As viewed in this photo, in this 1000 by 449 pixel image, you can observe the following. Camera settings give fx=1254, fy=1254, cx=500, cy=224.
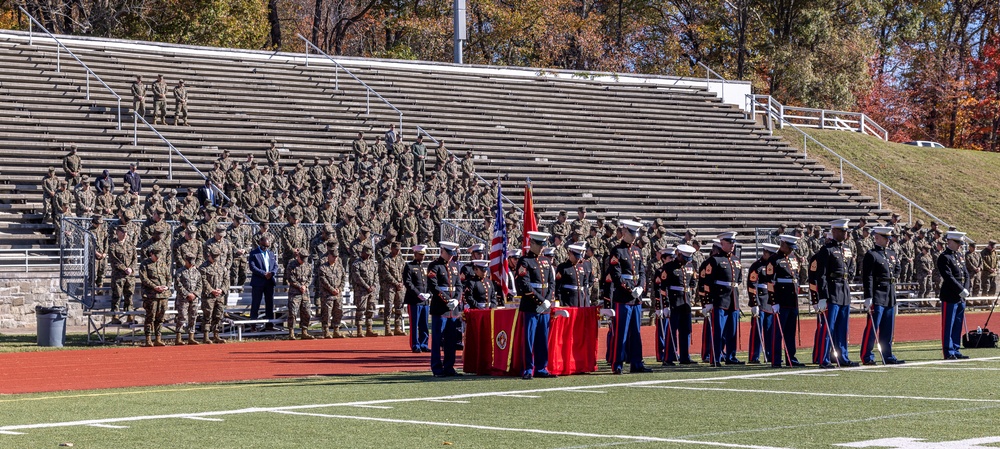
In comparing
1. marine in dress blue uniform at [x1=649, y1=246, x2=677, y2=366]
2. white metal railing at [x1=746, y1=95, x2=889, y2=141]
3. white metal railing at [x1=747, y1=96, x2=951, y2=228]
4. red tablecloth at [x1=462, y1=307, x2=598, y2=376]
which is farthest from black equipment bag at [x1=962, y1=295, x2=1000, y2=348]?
white metal railing at [x1=746, y1=95, x2=889, y2=141]

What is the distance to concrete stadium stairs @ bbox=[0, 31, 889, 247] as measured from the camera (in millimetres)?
29188

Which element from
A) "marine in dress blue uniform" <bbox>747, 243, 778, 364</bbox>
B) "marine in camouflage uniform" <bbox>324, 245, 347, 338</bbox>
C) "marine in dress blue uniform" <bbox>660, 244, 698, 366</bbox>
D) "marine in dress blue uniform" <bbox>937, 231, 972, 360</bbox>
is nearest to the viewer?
"marine in dress blue uniform" <bbox>747, 243, 778, 364</bbox>

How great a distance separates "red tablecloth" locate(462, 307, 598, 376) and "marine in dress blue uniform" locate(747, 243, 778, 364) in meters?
2.29

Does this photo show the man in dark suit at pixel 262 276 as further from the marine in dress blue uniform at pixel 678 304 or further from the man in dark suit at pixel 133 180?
the marine in dress blue uniform at pixel 678 304

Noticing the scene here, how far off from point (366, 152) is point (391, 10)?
26.5 metres

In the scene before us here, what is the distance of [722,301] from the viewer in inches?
631

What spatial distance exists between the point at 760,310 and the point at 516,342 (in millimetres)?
3556

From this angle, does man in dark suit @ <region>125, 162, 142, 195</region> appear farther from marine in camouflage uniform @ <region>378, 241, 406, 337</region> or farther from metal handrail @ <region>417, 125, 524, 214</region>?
metal handrail @ <region>417, 125, 524, 214</region>

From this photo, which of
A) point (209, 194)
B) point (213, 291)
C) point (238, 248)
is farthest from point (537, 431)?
point (209, 194)

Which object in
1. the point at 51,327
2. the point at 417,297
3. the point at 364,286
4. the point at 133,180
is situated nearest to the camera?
the point at 417,297

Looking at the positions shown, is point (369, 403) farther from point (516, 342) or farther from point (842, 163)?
point (842, 163)

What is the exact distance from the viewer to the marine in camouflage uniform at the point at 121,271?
21172 millimetres

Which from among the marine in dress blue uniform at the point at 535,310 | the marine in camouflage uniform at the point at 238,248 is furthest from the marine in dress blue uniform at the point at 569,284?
the marine in camouflage uniform at the point at 238,248

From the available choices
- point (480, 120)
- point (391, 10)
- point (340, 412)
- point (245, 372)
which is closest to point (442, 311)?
point (245, 372)
